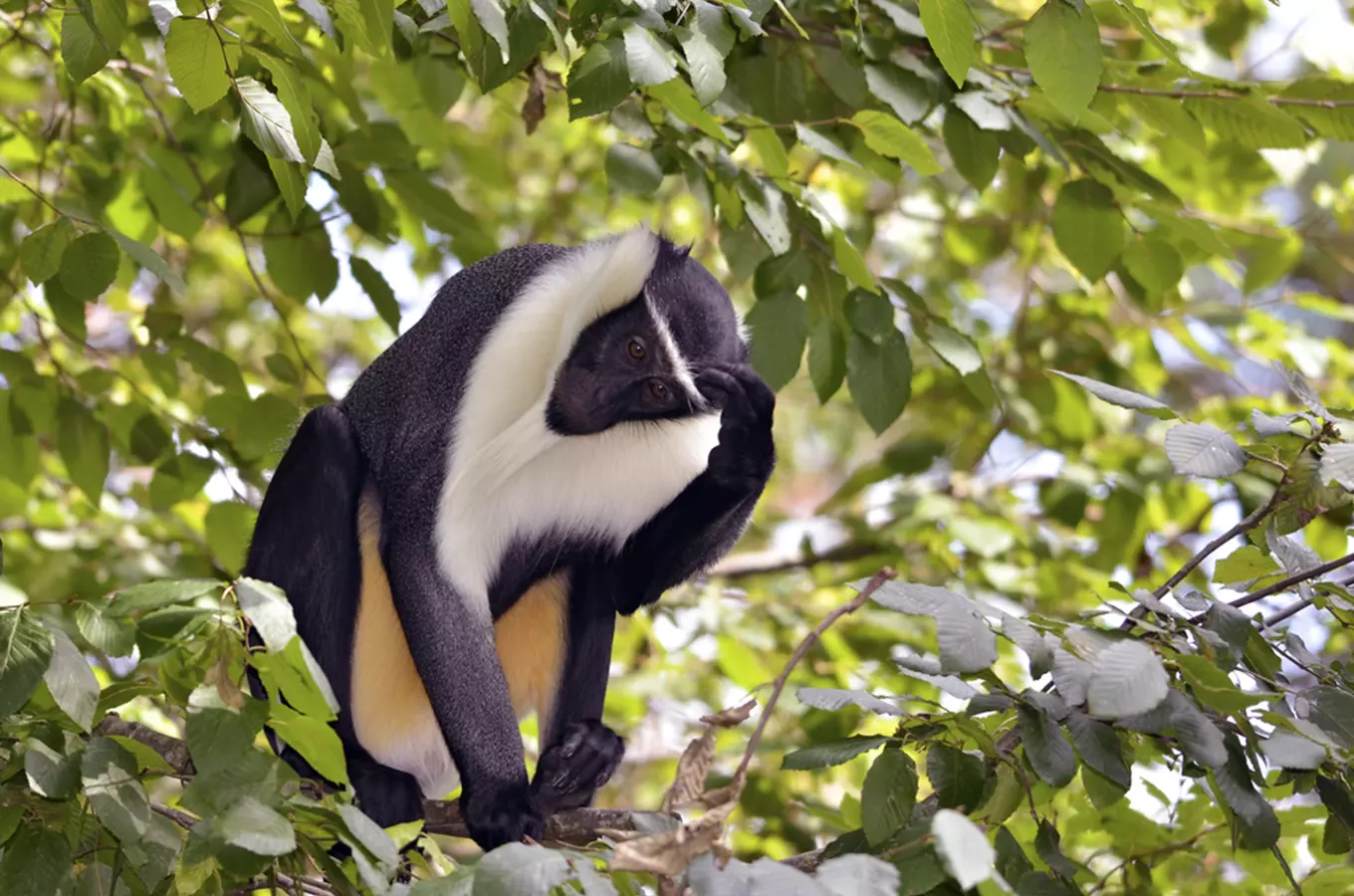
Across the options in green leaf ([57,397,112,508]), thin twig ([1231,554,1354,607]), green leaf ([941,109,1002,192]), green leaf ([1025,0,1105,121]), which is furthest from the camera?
green leaf ([57,397,112,508])

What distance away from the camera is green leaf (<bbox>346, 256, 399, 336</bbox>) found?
4531 millimetres

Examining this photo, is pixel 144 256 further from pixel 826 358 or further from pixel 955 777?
pixel 955 777

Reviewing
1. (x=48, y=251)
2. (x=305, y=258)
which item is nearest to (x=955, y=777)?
(x=48, y=251)

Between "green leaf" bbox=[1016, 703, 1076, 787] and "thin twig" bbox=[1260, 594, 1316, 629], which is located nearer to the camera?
"green leaf" bbox=[1016, 703, 1076, 787]

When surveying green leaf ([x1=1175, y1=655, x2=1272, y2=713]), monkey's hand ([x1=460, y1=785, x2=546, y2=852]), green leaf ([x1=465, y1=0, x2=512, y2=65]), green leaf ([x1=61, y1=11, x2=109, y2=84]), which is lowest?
monkey's hand ([x1=460, y1=785, x2=546, y2=852])

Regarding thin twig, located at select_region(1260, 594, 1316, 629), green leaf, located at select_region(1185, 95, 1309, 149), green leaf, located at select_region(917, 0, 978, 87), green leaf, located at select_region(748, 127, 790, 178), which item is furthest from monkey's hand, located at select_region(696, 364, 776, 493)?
green leaf, located at select_region(1185, 95, 1309, 149)

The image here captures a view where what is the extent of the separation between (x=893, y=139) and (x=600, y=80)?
89cm

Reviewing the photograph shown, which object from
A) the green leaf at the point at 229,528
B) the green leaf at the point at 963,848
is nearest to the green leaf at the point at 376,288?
the green leaf at the point at 229,528

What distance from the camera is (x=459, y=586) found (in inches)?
142

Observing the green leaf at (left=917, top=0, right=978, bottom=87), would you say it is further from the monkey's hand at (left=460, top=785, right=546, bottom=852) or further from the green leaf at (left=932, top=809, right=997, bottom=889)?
the monkey's hand at (left=460, top=785, right=546, bottom=852)

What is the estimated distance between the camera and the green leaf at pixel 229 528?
4.57m

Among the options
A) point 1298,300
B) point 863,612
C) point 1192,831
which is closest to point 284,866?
point 1192,831

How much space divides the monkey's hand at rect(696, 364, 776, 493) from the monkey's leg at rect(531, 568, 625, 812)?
76 centimetres

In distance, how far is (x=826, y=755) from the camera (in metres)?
2.54
